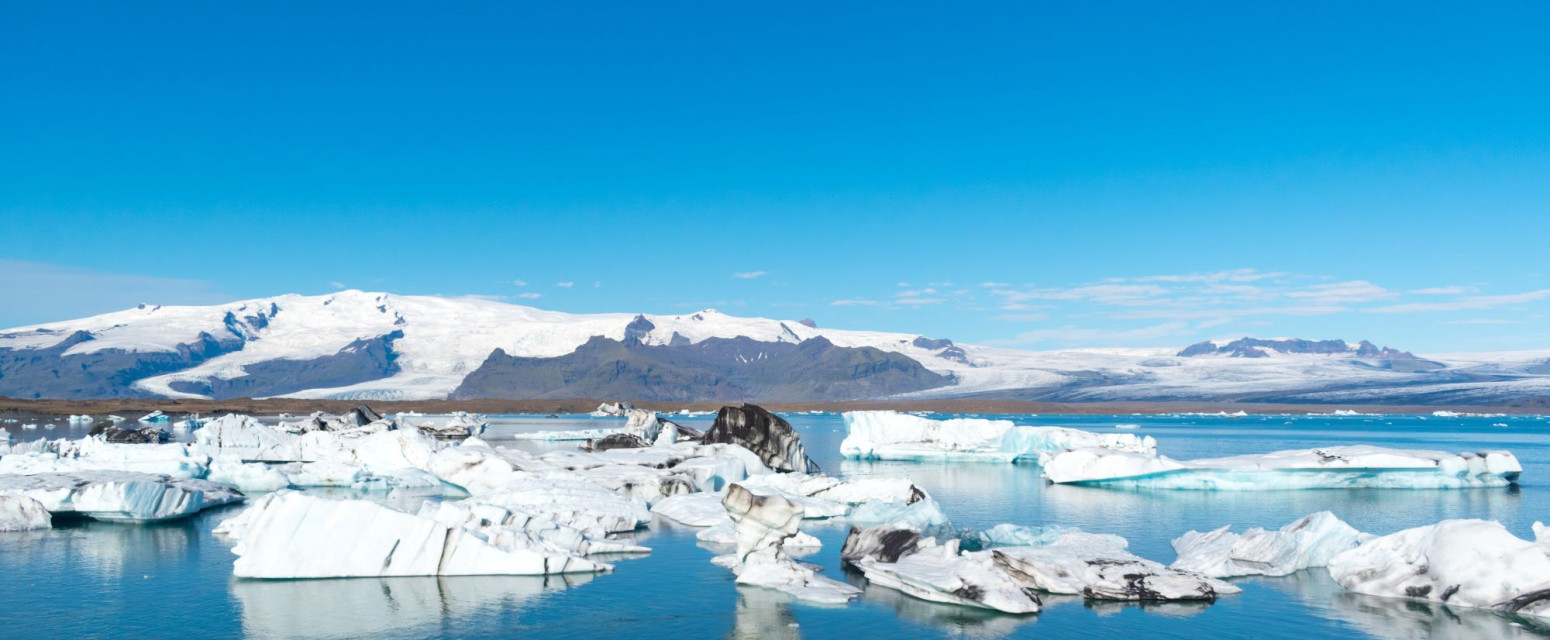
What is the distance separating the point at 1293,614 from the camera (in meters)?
13.7

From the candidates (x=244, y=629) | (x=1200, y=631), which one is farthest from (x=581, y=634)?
(x=1200, y=631)

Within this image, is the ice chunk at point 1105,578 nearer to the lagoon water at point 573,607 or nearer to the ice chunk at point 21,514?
the lagoon water at point 573,607

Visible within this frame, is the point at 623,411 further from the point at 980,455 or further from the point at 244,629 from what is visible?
the point at 244,629

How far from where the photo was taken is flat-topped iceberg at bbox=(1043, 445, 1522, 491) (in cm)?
2925

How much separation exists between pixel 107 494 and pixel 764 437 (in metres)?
17.7

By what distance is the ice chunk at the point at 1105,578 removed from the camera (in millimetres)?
14367

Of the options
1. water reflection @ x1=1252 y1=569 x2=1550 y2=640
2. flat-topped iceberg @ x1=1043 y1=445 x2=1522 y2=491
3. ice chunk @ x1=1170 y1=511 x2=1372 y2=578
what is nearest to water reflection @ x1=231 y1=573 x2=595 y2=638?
ice chunk @ x1=1170 y1=511 x2=1372 y2=578

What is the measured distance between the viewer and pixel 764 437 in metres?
33.0

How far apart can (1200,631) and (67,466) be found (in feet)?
86.7

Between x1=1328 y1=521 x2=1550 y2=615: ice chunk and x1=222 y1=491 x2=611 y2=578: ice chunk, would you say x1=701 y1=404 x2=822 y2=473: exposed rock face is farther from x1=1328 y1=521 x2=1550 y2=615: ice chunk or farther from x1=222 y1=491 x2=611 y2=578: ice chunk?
x1=1328 y1=521 x2=1550 y2=615: ice chunk

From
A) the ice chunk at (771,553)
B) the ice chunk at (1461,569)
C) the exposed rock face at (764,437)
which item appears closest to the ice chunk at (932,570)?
the ice chunk at (771,553)

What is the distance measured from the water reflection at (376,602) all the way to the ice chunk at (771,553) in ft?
7.67

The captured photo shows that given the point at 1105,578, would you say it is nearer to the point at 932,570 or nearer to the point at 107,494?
the point at 932,570

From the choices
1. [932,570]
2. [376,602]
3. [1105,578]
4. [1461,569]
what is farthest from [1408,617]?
[376,602]
